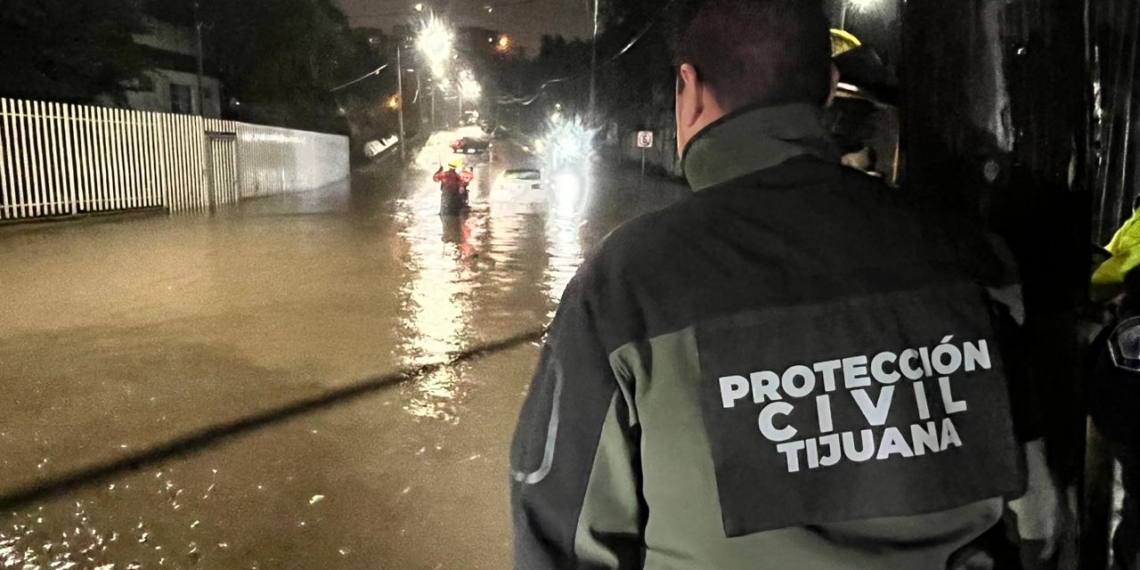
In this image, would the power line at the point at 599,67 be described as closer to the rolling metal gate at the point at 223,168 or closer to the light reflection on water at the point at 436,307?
the rolling metal gate at the point at 223,168

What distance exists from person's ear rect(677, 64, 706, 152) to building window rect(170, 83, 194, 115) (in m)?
30.4

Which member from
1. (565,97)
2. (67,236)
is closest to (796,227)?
(67,236)

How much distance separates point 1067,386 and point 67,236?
1226 cm

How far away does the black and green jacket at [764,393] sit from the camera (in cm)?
133

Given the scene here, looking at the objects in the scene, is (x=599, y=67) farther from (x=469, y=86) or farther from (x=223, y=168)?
(x=469, y=86)

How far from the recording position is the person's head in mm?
1452

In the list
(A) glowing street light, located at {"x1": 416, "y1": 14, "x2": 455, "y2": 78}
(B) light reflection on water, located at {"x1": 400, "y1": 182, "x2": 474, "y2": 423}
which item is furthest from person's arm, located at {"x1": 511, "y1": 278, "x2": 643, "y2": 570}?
(A) glowing street light, located at {"x1": 416, "y1": 14, "x2": 455, "y2": 78}

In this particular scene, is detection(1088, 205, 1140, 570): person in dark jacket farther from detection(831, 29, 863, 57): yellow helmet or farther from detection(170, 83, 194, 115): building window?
detection(170, 83, 194, 115): building window

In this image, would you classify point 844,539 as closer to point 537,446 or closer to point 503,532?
point 537,446

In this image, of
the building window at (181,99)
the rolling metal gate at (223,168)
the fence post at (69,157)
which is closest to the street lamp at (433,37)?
the building window at (181,99)

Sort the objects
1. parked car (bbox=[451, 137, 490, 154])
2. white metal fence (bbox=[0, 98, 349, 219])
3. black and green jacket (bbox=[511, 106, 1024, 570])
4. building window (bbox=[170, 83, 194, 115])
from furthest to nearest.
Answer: parked car (bbox=[451, 137, 490, 154]), building window (bbox=[170, 83, 194, 115]), white metal fence (bbox=[0, 98, 349, 219]), black and green jacket (bbox=[511, 106, 1024, 570])

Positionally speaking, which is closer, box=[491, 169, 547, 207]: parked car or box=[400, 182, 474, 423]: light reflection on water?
box=[400, 182, 474, 423]: light reflection on water

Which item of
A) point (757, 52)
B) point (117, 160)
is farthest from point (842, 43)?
point (117, 160)

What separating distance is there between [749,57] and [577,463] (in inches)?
27.9
